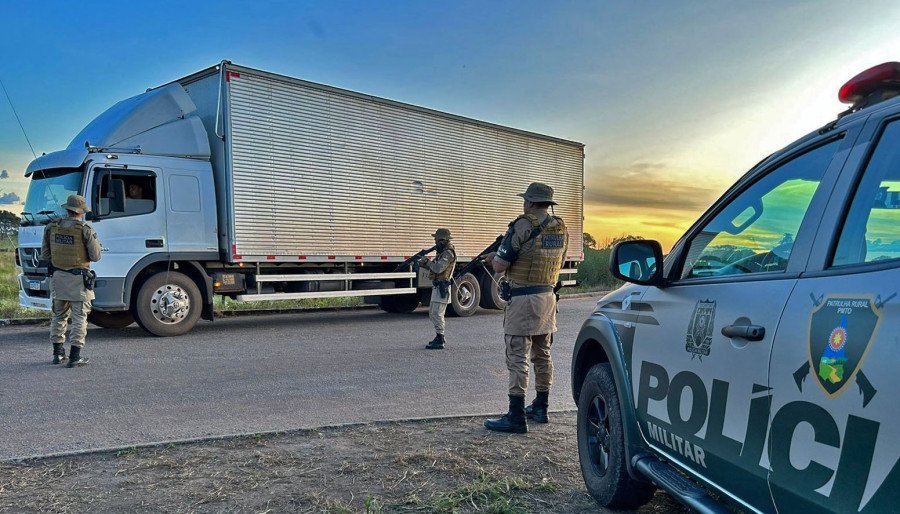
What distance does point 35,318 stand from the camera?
11.6m

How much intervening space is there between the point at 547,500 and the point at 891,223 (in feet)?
7.89

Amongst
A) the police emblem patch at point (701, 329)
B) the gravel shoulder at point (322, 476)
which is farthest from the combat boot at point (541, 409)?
the police emblem patch at point (701, 329)

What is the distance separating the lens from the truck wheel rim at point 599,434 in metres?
3.47

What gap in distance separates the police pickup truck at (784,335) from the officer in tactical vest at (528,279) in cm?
184

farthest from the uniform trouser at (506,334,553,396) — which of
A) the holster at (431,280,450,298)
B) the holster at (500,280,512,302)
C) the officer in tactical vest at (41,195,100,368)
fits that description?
the officer in tactical vest at (41,195,100,368)

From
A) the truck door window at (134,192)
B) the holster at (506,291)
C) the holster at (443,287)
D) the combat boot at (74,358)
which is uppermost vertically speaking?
the truck door window at (134,192)

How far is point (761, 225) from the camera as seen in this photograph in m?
2.43

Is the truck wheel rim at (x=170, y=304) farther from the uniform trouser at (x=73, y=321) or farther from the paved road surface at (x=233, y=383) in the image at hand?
the uniform trouser at (x=73, y=321)

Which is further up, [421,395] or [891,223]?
[891,223]

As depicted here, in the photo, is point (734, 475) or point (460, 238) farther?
point (460, 238)

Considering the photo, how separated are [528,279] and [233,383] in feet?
11.5

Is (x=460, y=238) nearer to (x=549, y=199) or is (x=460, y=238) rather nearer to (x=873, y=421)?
(x=549, y=199)

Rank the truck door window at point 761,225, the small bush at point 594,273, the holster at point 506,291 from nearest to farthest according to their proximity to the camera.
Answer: the truck door window at point 761,225, the holster at point 506,291, the small bush at point 594,273

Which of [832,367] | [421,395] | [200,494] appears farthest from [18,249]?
[832,367]
